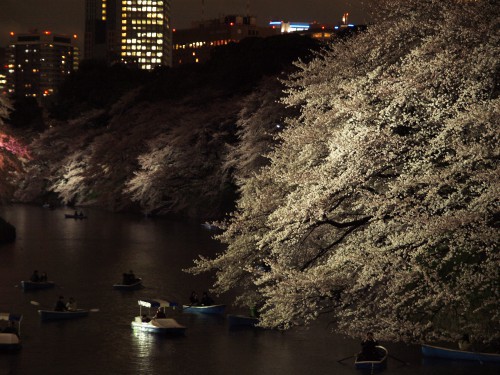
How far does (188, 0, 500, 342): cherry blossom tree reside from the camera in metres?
15.7

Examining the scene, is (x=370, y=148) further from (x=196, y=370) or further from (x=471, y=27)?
(x=196, y=370)

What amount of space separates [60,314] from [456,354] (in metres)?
12.4

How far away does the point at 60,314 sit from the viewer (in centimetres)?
2541

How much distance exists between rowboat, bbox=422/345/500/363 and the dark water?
198 millimetres

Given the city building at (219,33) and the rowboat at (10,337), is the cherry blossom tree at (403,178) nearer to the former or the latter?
the rowboat at (10,337)

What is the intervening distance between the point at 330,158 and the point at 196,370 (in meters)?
6.65

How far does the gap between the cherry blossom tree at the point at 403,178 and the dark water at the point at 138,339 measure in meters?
1.77

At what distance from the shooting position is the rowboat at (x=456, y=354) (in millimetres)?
19547

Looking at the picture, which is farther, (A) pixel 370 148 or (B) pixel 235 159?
(B) pixel 235 159

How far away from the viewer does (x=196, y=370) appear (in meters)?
20.1

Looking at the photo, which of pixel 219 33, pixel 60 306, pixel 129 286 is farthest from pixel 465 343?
pixel 219 33

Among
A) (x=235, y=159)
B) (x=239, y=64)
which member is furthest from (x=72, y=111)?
(x=235, y=159)

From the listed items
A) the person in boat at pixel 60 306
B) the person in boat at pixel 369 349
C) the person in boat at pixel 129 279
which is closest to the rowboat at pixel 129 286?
the person in boat at pixel 129 279

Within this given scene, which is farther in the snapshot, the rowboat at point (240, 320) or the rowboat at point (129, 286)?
the rowboat at point (129, 286)
